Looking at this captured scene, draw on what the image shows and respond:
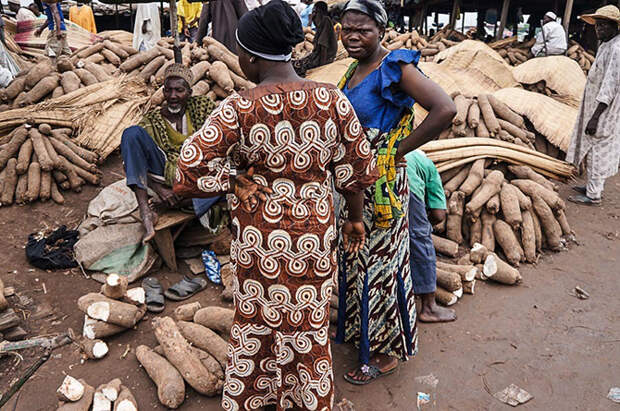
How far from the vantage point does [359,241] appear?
199 centimetres

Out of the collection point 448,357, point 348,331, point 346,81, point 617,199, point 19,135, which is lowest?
point 617,199

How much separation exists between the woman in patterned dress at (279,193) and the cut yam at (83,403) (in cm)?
70

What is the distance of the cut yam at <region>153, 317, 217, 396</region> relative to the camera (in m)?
2.26

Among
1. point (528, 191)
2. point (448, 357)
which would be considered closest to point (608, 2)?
point (528, 191)

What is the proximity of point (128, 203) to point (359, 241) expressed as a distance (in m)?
2.22

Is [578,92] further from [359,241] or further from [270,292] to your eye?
[270,292]

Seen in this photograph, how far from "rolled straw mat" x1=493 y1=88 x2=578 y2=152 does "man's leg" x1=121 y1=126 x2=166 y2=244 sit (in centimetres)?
439

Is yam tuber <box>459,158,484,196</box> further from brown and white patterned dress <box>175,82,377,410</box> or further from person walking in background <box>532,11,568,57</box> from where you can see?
person walking in background <box>532,11,568,57</box>

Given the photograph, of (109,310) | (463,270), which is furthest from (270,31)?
(463,270)

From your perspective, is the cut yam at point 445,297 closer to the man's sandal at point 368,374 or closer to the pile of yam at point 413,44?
the man's sandal at point 368,374

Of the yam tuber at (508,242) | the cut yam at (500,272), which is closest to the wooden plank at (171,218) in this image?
the cut yam at (500,272)

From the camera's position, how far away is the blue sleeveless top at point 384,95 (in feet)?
6.19

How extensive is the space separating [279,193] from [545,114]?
204 inches

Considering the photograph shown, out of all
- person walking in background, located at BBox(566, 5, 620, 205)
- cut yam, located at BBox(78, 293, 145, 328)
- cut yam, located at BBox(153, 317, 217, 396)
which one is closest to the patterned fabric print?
cut yam, located at BBox(153, 317, 217, 396)
